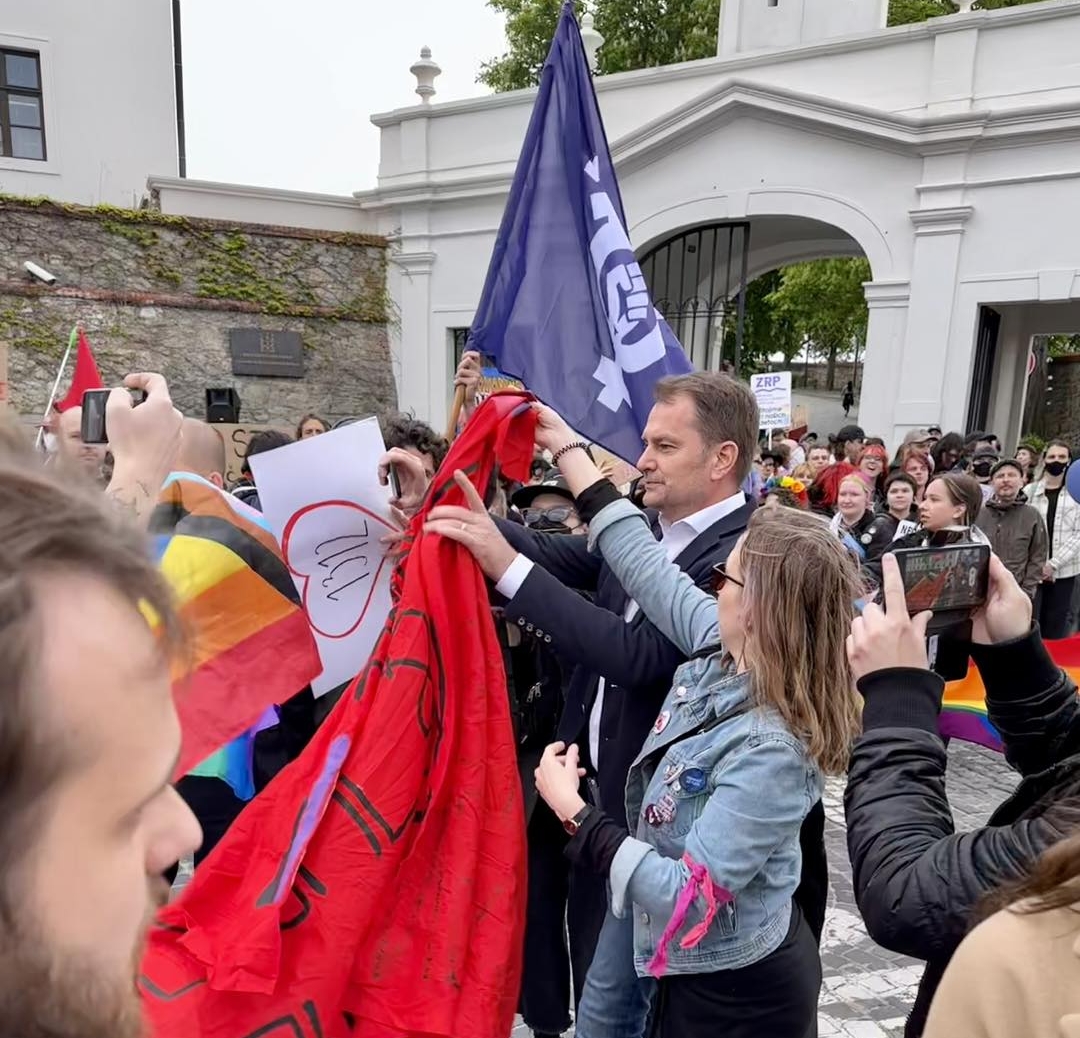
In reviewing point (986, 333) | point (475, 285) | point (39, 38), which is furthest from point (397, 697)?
point (39, 38)

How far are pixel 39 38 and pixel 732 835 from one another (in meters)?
20.1

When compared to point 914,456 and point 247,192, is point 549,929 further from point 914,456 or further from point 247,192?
point 247,192

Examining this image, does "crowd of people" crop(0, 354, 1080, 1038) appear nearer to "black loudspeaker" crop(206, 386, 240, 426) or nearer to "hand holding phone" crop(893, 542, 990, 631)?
"hand holding phone" crop(893, 542, 990, 631)

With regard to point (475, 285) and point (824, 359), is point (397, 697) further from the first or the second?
point (824, 359)

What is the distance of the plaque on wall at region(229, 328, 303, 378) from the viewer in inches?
505

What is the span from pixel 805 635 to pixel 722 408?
80cm

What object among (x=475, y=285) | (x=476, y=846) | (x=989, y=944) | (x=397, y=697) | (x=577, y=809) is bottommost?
(x=476, y=846)

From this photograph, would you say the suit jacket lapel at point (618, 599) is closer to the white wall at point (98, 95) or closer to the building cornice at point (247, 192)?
the building cornice at point (247, 192)

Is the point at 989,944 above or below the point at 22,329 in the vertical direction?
below

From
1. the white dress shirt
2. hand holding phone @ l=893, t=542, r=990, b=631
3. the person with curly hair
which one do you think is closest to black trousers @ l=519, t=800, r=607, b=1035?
the white dress shirt

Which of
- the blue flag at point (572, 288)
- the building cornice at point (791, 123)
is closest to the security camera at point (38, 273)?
the building cornice at point (791, 123)

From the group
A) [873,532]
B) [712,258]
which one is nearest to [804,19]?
[712,258]

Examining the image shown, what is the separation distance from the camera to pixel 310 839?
1.61 m

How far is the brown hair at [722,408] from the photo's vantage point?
214 centimetres
